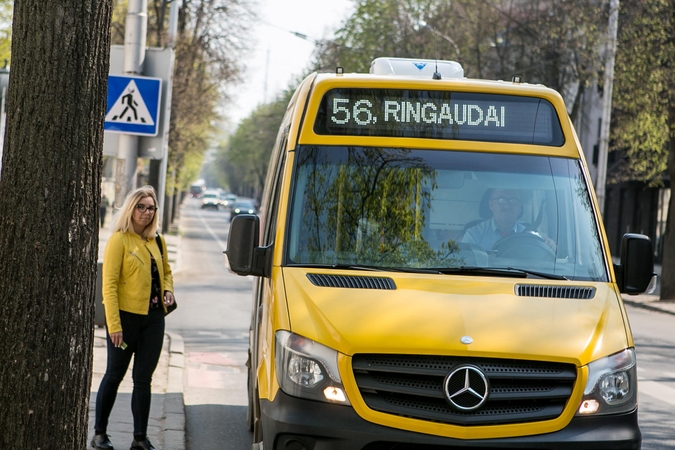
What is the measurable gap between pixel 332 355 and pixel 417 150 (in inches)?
61.3

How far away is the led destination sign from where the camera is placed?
18.8 ft

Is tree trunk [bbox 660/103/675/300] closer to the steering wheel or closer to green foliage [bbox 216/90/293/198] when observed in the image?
the steering wheel

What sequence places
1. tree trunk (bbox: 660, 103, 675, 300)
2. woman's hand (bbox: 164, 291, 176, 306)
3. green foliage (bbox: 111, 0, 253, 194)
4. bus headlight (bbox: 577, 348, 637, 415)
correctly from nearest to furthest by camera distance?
bus headlight (bbox: 577, 348, 637, 415) < woman's hand (bbox: 164, 291, 176, 306) < tree trunk (bbox: 660, 103, 675, 300) < green foliage (bbox: 111, 0, 253, 194)

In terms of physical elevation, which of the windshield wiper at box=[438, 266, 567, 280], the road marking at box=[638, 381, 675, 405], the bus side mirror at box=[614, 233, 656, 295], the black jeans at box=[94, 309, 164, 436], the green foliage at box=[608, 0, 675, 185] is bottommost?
the road marking at box=[638, 381, 675, 405]

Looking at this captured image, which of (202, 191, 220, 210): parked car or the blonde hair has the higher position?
the blonde hair

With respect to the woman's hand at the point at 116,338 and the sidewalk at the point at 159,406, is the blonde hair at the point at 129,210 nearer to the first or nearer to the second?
the woman's hand at the point at 116,338

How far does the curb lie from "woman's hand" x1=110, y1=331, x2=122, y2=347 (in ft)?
3.27

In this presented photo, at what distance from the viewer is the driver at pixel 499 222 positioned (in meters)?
5.44

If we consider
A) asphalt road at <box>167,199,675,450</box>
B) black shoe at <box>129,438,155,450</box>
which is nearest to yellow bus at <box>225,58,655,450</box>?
black shoe at <box>129,438,155,450</box>

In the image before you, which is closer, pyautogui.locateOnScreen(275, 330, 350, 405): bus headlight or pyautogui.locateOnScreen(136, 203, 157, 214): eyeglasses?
pyautogui.locateOnScreen(275, 330, 350, 405): bus headlight

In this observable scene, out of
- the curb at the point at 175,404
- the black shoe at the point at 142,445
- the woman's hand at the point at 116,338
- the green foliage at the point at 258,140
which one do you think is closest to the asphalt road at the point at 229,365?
the curb at the point at 175,404

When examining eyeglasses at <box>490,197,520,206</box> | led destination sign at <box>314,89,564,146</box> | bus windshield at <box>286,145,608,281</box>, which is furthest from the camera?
led destination sign at <box>314,89,564,146</box>

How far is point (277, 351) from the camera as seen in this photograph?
4.77 metres

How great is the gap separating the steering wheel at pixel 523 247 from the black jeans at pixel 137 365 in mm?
2334
